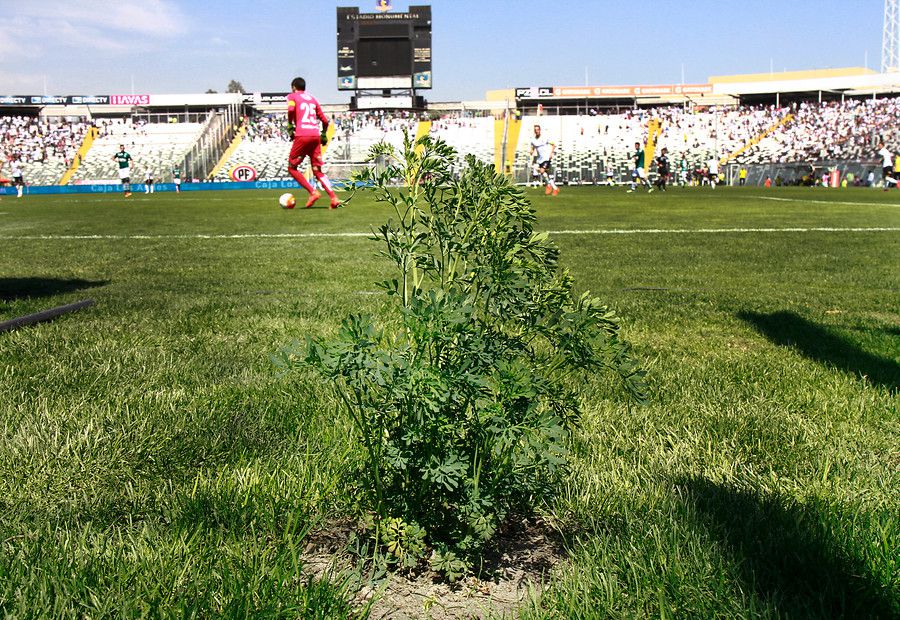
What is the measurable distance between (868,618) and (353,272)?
22.7 ft

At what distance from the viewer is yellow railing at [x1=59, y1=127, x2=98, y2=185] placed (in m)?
61.0

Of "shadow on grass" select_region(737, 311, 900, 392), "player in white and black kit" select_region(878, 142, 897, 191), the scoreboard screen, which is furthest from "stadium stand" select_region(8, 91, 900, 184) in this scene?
"shadow on grass" select_region(737, 311, 900, 392)

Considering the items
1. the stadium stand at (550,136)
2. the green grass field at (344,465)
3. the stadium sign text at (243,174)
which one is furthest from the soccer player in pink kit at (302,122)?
the stadium sign text at (243,174)

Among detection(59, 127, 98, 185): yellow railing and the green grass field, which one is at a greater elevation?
detection(59, 127, 98, 185): yellow railing

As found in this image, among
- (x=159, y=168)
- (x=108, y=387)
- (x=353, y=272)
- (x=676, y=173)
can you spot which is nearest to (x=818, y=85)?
(x=676, y=173)

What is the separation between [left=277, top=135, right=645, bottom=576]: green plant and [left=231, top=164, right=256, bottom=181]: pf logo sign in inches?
2286

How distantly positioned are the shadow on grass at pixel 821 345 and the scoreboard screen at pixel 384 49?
211ft

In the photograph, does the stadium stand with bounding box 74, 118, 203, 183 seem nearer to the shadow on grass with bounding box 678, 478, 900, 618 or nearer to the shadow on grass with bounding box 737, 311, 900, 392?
the shadow on grass with bounding box 737, 311, 900, 392

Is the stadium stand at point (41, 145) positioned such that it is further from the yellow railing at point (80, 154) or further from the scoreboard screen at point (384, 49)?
the scoreboard screen at point (384, 49)

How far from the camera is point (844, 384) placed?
3711 millimetres

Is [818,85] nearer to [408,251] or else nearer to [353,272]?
[353,272]

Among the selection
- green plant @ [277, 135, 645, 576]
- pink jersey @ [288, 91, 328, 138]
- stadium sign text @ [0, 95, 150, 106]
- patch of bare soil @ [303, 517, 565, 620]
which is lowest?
patch of bare soil @ [303, 517, 565, 620]

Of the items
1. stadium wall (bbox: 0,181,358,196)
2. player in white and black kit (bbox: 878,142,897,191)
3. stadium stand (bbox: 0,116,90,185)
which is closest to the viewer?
player in white and black kit (bbox: 878,142,897,191)

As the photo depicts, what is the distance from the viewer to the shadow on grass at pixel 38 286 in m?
6.82
